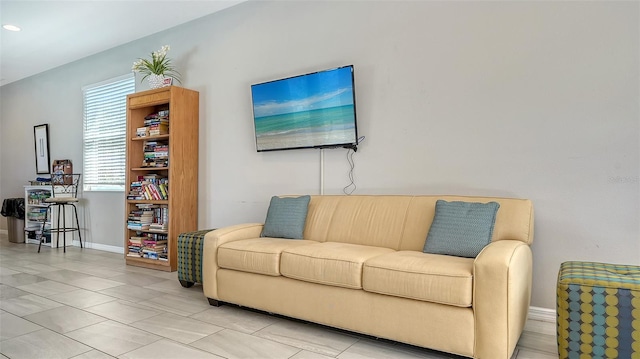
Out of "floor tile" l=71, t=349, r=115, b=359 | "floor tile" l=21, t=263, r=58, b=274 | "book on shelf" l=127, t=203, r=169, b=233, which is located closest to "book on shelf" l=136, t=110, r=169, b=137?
"book on shelf" l=127, t=203, r=169, b=233

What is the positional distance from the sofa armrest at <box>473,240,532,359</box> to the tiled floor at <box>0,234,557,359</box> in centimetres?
31

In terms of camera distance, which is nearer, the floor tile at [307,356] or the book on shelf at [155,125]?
the floor tile at [307,356]

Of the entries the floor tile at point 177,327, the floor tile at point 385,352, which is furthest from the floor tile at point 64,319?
the floor tile at point 385,352

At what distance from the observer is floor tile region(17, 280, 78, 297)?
3.32m

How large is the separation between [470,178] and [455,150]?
23cm

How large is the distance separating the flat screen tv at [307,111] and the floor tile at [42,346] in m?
2.17

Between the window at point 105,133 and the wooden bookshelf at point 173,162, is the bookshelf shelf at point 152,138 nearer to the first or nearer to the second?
the wooden bookshelf at point 173,162

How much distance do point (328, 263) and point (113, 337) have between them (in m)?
1.34

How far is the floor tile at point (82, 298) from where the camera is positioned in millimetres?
3021

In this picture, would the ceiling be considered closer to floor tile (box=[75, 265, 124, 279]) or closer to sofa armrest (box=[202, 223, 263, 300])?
sofa armrest (box=[202, 223, 263, 300])

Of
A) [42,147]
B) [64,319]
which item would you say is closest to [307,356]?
[64,319]

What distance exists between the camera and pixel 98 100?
557cm

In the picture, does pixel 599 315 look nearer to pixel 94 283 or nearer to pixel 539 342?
pixel 539 342

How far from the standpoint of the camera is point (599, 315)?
67.1 inches
